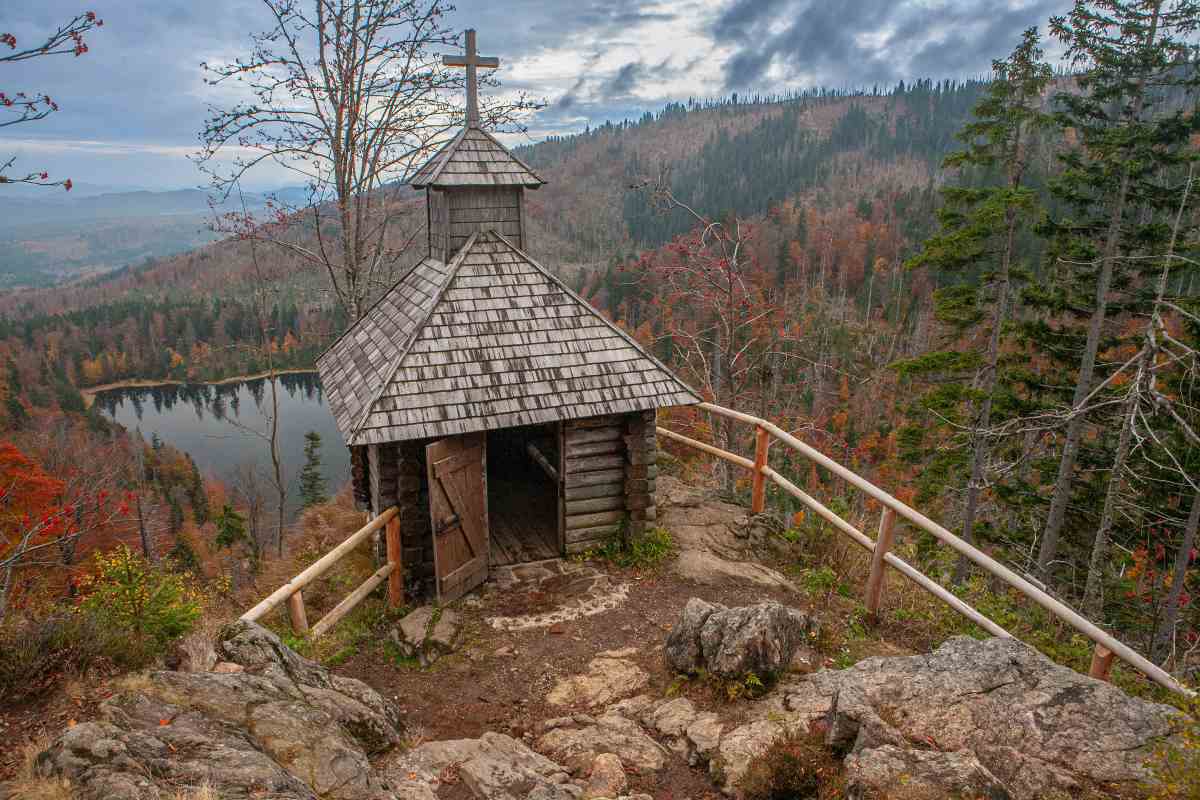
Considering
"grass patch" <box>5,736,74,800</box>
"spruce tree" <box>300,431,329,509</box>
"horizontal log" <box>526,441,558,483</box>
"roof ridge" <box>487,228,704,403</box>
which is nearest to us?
"grass patch" <box>5,736,74,800</box>

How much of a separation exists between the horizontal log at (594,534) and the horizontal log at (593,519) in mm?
53

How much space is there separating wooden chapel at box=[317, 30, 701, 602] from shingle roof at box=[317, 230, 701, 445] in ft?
0.06

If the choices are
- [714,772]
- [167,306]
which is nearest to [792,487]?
[714,772]

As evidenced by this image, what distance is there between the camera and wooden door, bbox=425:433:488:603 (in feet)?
25.2

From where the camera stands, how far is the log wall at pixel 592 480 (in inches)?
348

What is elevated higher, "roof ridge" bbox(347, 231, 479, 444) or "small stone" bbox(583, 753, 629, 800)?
"roof ridge" bbox(347, 231, 479, 444)

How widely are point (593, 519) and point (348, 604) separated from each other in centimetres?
339

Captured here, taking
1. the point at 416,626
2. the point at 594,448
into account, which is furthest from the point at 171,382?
the point at 416,626

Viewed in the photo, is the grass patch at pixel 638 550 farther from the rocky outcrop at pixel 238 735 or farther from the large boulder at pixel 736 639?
the rocky outcrop at pixel 238 735

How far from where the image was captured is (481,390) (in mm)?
8000

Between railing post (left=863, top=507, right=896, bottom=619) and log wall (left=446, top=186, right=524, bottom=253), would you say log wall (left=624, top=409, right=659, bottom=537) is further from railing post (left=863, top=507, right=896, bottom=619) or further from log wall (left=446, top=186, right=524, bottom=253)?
log wall (left=446, top=186, right=524, bottom=253)

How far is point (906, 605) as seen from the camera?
23.9ft

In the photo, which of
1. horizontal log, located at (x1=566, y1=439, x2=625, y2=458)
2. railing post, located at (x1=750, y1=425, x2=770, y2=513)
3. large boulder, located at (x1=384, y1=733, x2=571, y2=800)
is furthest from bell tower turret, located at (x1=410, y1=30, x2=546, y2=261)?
large boulder, located at (x1=384, y1=733, x2=571, y2=800)

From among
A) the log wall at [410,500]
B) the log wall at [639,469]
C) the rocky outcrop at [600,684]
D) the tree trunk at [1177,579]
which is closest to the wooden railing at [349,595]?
the log wall at [410,500]
